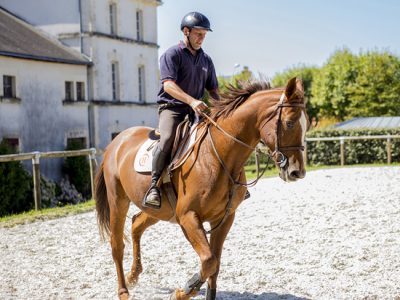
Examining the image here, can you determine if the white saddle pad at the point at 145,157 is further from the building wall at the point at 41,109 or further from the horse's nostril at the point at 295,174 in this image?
the building wall at the point at 41,109

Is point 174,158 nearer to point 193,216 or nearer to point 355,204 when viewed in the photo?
point 193,216

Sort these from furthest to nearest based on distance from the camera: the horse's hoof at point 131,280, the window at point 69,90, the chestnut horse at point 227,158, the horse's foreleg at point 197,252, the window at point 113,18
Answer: the window at point 113,18 → the window at point 69,90 → the horse's hoof at point 131,280 → the horse's foreleg at point 197,252 → the chestnut horse at point 227,158

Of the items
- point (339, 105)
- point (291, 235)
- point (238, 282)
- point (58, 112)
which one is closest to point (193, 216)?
point (238, 282)

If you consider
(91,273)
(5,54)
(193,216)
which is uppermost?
(5,54)

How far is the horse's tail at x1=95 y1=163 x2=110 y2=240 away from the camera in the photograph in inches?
290

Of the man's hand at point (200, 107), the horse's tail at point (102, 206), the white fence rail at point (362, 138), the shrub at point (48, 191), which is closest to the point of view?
the man's hand at point (200, 107)

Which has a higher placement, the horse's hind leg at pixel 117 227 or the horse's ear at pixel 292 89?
the horse's ear at pixel 292 89

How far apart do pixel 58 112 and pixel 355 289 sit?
2485 cm

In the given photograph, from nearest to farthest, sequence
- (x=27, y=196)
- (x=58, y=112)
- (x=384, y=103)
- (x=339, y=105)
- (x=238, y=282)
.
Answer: (x=238, y=282) → (x=27, y=196) → (x=58, y=112) → (x=384, y=103) → (x=339, y=105)

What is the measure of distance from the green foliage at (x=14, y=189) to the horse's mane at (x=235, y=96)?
649 inches

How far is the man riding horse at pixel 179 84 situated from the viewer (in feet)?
18.9

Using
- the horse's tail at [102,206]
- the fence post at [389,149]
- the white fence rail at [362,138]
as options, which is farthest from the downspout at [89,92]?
the horse's tail at [102,206]

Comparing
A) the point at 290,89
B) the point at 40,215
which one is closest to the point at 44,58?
the point at 40,215

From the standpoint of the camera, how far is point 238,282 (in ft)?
22.6
